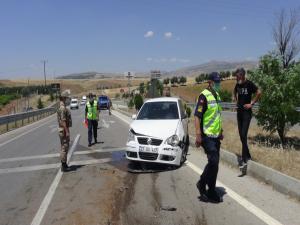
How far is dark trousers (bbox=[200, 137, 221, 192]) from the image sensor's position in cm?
691

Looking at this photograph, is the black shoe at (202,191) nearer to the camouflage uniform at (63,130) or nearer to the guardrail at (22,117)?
the camouflage uniform at (63,130)

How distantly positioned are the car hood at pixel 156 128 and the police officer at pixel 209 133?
2989 millimetres

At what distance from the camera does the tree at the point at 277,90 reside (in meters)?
13.0

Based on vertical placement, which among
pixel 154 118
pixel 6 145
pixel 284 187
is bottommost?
pixel 6 145

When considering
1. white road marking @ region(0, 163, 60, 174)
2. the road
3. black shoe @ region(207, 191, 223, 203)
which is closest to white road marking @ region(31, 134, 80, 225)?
the road

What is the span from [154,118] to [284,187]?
15.7 feet

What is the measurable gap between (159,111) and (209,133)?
4.87m

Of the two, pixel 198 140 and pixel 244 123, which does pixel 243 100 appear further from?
pixel 198 140

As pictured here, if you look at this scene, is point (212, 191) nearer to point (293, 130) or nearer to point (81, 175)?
point (81, 175)

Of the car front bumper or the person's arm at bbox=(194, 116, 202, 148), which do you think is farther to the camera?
the car front bumper

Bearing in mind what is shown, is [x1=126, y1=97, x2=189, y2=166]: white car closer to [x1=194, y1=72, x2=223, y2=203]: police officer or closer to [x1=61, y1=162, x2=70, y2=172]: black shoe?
[x1=61, y1=162, x2=70, y2=172]: black shoe

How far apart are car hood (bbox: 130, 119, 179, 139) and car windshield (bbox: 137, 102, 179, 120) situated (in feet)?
1.47

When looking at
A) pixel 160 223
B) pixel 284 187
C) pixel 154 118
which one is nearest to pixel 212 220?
pixel 160 223

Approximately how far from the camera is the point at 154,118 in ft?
37.5
